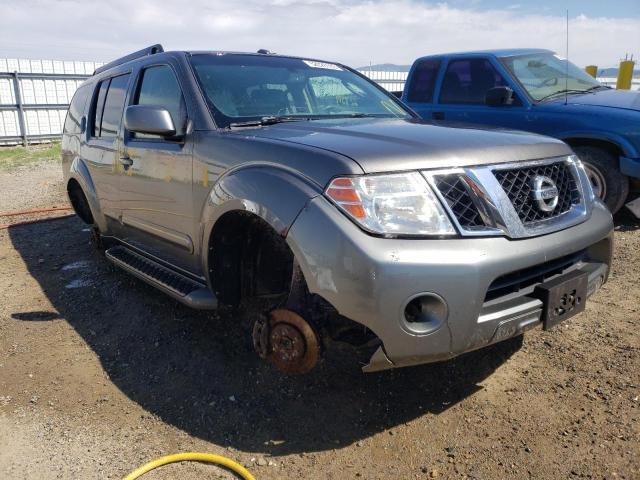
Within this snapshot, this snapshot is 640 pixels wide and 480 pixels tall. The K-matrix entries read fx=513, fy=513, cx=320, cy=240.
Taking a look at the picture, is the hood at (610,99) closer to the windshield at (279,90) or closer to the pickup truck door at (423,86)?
the pickup truck door at (423,86)

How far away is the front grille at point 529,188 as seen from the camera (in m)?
2.25

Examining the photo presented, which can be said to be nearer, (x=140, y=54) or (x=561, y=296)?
(x=561, y=296)

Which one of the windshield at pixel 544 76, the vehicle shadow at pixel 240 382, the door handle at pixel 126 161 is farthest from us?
the windshield at pixel 544 76

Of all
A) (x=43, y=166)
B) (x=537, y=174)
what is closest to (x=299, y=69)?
(x=537, y=174)

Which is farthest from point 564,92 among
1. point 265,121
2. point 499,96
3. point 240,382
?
point 240,382

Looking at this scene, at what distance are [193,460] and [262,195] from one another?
1.21 metres

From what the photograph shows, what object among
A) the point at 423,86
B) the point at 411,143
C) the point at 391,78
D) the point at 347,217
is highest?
the point at 391,78

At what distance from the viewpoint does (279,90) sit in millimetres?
3275

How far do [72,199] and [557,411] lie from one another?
480 centimetres

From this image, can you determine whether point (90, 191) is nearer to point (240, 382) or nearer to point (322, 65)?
point (322, 65)

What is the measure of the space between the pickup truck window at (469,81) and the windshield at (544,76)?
8.4 inches

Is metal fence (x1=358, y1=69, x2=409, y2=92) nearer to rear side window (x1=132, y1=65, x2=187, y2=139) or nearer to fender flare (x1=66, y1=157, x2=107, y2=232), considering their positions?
fender flare (x1=66, y1=157, x2=107, y2=232)

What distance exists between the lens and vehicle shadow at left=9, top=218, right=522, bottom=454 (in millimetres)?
2477

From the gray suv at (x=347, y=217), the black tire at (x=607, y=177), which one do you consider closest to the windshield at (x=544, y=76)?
the black tire at (x=607, y=177)
